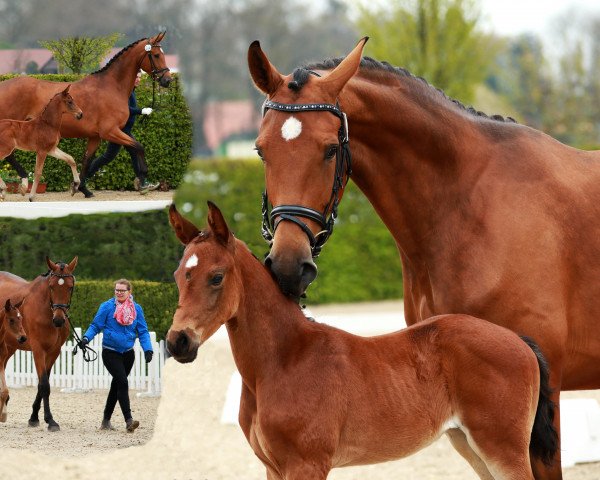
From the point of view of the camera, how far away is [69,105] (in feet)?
19.3

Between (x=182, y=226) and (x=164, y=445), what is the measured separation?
131 inches

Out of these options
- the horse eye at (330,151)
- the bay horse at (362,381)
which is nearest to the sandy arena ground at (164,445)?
the bay horse at (362,381)

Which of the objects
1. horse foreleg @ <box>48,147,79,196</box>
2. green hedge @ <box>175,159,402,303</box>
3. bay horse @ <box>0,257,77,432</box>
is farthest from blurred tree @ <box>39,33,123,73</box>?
green hedge @ <box>175,159,402,303</box>

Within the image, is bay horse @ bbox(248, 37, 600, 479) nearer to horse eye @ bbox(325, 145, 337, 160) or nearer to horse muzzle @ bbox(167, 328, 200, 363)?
horse eye @ bbox(325, 145, 337, 160)

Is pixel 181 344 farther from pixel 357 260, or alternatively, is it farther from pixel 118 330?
pixel 357 260

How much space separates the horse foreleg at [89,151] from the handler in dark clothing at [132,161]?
0.02 metres

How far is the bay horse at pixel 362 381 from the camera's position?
4.00 meters

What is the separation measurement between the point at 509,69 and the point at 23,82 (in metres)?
23.9

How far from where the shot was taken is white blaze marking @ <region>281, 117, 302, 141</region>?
4016 millimetres

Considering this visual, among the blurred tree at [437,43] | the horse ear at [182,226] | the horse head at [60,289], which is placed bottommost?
the horse head at [60,289]

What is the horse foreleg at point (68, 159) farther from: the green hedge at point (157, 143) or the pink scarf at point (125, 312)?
the pink scarf at point (125, 312)

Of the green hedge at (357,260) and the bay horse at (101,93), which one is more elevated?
the bay horse at (101,93)

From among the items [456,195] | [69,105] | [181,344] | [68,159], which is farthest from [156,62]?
[181,344]

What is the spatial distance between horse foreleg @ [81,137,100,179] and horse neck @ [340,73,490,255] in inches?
88.1
